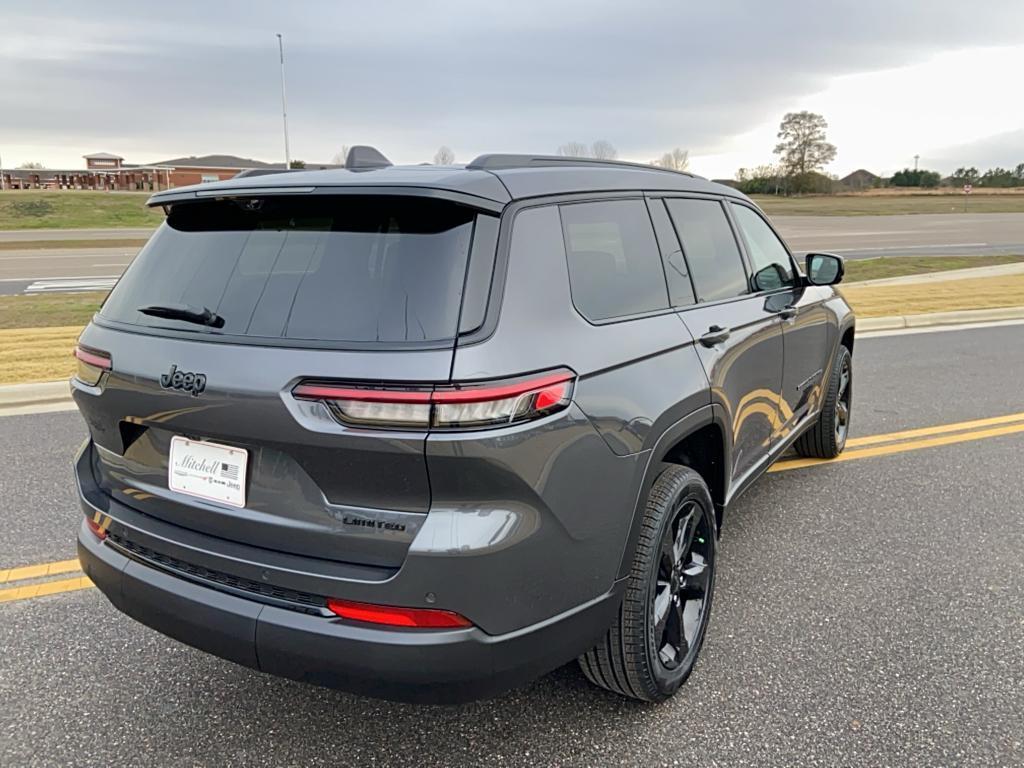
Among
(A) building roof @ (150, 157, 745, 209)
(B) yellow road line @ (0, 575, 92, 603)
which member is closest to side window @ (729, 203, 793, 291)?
(A) building roof @ (150, 157, 745, 209)

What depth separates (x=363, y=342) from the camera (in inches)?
77.4

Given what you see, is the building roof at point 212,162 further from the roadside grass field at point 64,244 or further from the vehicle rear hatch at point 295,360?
the vehicle rear hatch at point 295,360

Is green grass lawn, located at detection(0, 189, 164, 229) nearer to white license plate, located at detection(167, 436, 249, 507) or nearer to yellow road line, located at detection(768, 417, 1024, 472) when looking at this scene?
yellow road line, located at detection(768, 417, 1024, 472)

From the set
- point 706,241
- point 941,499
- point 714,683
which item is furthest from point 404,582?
point 941,499

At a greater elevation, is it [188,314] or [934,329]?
[188,314]

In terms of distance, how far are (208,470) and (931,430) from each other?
5481 millimetres

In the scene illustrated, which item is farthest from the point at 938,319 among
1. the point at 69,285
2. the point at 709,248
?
the point at 69,285

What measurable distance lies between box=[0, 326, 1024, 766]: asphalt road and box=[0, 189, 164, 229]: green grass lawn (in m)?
38.5

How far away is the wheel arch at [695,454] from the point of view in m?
2.38

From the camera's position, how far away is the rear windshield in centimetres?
200

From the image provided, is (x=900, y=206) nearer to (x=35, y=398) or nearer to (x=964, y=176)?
(x=964, y=176)

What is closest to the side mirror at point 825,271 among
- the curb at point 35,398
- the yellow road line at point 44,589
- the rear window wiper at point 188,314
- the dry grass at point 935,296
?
the rear window wiper at point 188,314

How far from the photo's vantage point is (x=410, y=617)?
1966mm

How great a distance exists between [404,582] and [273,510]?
1.41ft
